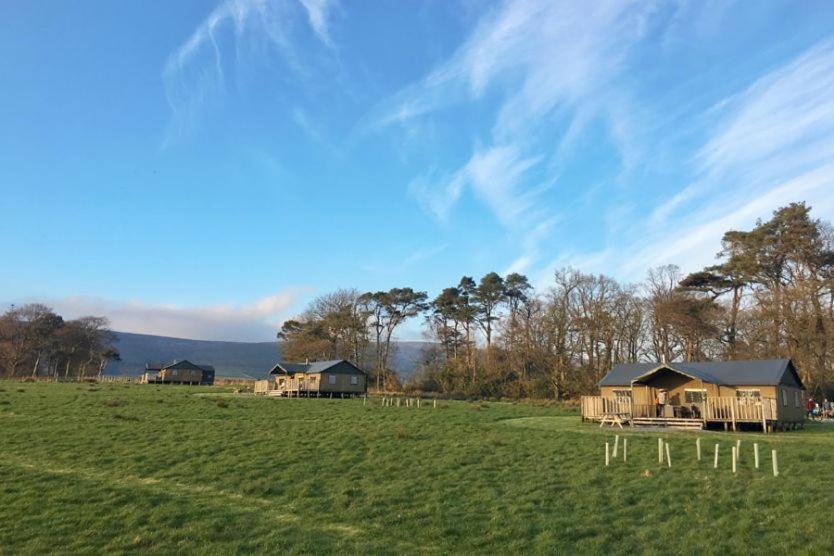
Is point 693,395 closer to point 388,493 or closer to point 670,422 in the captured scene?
point 670,422

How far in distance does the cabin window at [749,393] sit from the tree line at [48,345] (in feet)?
283

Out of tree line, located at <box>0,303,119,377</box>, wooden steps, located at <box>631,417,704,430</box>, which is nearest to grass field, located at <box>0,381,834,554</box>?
wooden steps, located at <box>631,417,704,430</box>

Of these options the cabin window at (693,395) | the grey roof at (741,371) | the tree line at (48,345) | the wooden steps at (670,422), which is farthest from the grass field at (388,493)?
the tree line at (48,345)

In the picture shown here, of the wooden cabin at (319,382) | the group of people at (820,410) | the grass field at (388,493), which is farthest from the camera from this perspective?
the wooden cabin at (319,382)

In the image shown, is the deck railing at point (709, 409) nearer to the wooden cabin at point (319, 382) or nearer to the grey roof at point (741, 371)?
the grey roof at point (741, 371)

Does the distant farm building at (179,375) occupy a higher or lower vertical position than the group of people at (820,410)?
higher

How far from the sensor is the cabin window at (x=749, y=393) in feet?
101

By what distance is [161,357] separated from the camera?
191125 mm

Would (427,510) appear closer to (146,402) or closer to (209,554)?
(209,554)

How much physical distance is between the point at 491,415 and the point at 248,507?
82.6 feet

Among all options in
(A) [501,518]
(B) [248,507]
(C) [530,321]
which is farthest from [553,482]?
(C) [530,321]

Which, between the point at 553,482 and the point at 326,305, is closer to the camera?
the point at 553,482

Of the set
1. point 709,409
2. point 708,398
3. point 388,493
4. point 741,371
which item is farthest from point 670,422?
point 388,493

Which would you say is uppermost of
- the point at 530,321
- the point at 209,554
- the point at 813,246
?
the point at 813,246
